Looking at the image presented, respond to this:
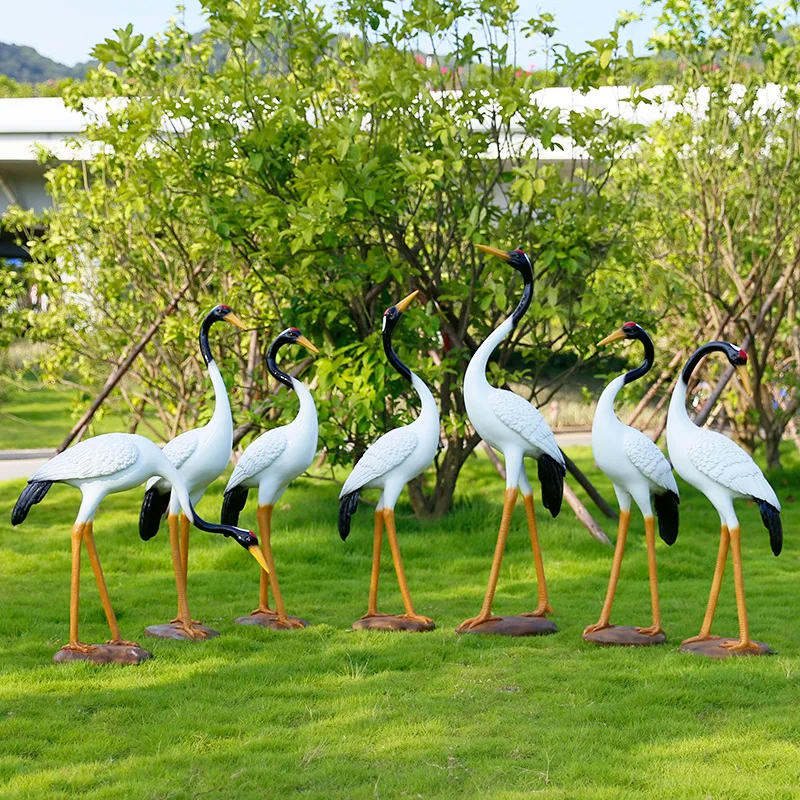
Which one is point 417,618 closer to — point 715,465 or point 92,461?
point 715,465

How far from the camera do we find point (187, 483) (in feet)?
23.4

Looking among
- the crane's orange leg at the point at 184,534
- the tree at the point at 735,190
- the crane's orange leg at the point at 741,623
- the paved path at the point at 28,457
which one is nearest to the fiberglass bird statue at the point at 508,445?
the crane's orange leg at the point at 741,623

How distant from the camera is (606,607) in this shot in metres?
6.95

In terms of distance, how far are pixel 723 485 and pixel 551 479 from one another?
1213 millimetres

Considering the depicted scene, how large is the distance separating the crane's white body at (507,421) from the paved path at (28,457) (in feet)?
28.0

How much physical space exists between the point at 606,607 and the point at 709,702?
131 centimetres

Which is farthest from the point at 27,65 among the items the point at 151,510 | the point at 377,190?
the point at 151,510

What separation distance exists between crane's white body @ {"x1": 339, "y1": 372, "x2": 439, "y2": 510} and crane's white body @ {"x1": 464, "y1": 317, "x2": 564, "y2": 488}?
12.6 inches

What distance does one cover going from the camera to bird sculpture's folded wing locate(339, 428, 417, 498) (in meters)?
7.19

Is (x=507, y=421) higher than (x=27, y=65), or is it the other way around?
(x=27, y=65)

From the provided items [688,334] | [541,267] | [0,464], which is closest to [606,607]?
[541,267]

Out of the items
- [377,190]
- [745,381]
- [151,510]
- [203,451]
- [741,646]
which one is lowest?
[741,646]

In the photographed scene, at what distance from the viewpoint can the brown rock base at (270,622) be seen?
7.23m

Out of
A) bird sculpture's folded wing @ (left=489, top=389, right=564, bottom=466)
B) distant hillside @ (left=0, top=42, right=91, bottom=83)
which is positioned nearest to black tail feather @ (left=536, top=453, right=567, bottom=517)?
bird sculpture's folded wing @ (left=489, top=389, right=564, bottom=466)
